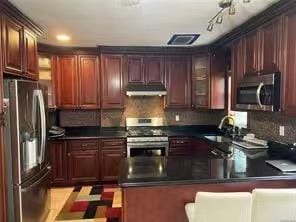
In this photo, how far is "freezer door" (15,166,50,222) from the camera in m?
2.45

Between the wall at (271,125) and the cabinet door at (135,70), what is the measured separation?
1.98 metres

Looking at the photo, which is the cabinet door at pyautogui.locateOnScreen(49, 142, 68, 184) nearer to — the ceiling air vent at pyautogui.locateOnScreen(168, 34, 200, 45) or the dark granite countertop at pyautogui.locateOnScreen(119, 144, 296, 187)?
the dark granite countertop at pyautogui.locateOnScreen(119, 144, 296, 187)

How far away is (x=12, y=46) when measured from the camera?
2.56m

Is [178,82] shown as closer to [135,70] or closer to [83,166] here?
[135,70]

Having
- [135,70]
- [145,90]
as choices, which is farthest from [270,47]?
[135,70]

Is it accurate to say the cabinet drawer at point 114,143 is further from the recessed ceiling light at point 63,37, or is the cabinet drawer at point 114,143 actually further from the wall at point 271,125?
the wall at point 271,125

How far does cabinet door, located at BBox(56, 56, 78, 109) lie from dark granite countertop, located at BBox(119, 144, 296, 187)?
252 centimetres

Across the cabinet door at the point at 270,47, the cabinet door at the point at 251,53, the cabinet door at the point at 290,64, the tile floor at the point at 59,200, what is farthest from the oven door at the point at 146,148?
the cabinet door at the point at 290,64

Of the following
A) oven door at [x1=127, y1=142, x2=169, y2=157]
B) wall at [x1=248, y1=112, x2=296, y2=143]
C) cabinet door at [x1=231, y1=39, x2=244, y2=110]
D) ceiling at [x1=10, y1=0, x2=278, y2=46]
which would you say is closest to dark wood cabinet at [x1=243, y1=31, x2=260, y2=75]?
cabinet door at [x1=231, y1=39, x2=244, y2=110]

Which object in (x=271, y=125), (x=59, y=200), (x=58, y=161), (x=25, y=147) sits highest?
(x=271, y=125)

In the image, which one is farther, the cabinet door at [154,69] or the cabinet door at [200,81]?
the cabinet door at [154,69]

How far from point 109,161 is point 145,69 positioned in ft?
5.74

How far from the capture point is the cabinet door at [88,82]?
4.66 metres

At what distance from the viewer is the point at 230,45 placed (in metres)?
3.80
